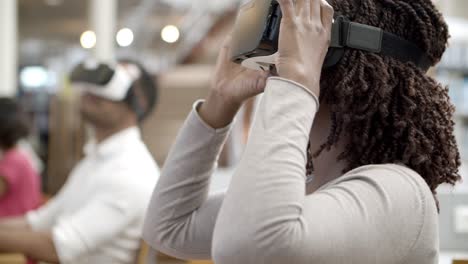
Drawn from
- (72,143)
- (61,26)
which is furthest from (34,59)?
(72,143)

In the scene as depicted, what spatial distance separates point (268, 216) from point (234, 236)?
0.05 m

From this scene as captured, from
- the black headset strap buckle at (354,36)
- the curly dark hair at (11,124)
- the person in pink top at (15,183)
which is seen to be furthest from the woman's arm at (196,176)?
the curly dark hair at (11,124)

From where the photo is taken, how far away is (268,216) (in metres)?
0.84

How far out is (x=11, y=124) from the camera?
405cm

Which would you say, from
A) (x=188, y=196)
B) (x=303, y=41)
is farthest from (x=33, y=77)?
(x=303, y=41)

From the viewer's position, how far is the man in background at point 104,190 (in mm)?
2281

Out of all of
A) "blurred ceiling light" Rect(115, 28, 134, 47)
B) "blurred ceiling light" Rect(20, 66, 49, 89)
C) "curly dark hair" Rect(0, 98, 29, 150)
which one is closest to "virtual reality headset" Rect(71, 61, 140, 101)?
"curly dark hair" Rect(0, 98, 29, 150)

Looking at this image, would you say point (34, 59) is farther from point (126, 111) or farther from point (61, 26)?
point (126, 111)

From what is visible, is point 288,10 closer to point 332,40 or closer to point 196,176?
point 332,40

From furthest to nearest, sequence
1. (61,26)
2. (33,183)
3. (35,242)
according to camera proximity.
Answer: (61,26) < (33,183) < (35,242)

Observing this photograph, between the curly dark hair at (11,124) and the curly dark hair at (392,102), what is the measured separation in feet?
10.7

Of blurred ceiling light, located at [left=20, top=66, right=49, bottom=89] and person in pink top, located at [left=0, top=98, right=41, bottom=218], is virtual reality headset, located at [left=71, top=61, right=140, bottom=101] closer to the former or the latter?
person in pink top, located at [left=0, top=98, right=41, bottom=218]

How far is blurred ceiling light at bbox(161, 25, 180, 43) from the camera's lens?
8.31 metres

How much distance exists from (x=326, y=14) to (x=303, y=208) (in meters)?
0.26
